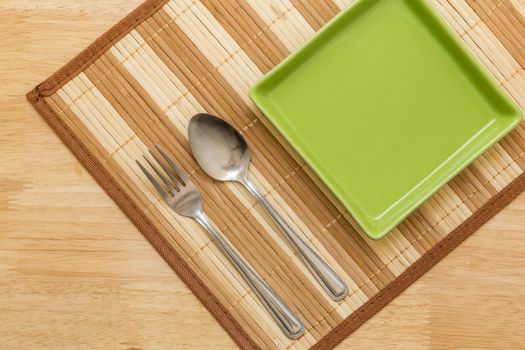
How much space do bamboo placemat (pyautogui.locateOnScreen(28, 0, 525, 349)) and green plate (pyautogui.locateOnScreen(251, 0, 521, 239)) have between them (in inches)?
1.5

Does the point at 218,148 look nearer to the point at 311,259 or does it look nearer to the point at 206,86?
the point at 206,86

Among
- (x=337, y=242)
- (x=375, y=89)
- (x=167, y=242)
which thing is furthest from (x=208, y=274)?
(x=375, y=89)

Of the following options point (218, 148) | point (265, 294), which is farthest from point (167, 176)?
point (265, 294)

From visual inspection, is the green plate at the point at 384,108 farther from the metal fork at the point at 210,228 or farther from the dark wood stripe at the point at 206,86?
the metal fork at the point at 210,228

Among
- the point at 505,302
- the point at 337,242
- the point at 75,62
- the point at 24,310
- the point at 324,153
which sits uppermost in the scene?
the point at 75,62

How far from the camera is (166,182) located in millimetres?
819

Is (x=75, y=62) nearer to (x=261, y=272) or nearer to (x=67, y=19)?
(x=67, y=19)

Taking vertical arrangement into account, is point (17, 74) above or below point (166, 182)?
above

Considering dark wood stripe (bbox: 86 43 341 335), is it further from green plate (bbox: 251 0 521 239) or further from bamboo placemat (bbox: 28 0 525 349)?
green plate (bbox: 251 0 521 239)

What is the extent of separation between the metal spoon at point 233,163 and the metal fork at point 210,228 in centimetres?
4

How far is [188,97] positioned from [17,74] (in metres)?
0.25

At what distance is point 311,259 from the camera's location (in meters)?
0.82

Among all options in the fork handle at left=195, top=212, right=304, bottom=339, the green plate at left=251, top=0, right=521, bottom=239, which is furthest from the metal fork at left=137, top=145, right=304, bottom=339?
the green plate at left=251, top=0, right=521, bottom=239

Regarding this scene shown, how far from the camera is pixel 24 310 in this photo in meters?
0.86
